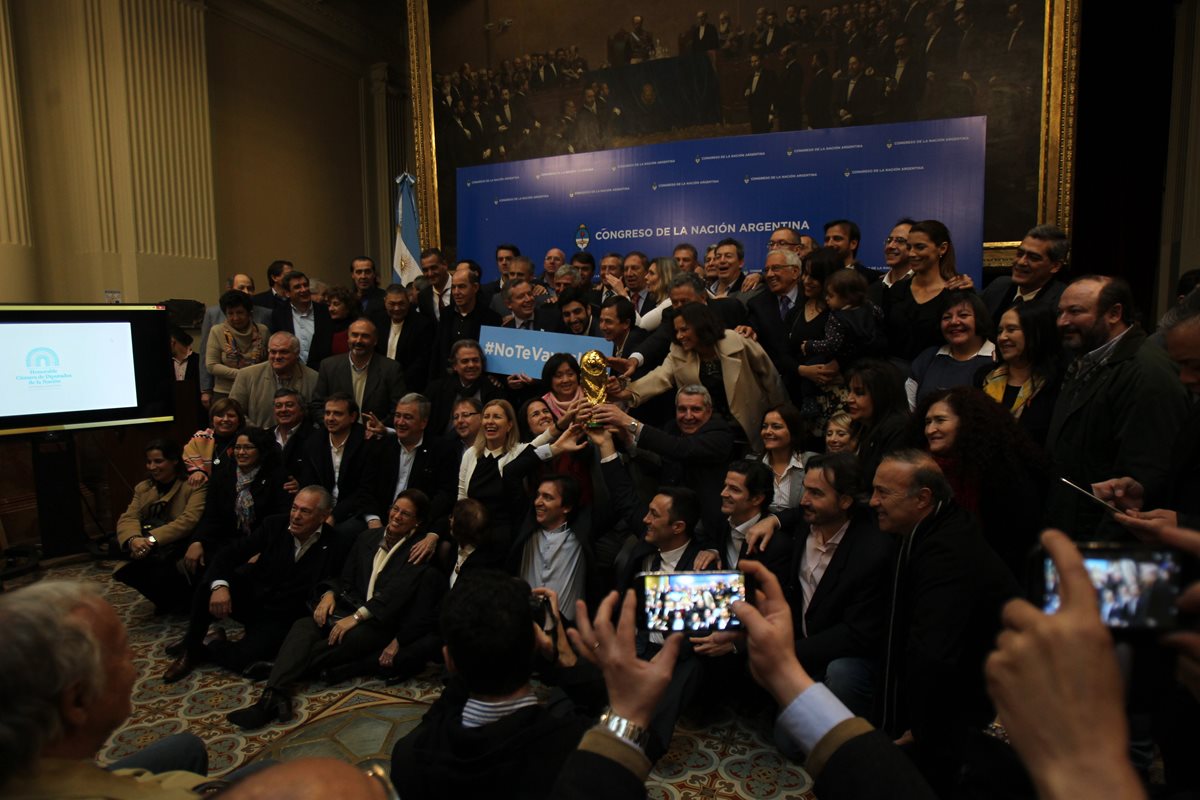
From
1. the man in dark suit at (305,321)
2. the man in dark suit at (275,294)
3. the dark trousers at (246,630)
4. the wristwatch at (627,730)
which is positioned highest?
the man in dark suit at (275,294)

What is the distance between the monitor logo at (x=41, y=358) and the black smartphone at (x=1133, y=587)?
5.03 metres

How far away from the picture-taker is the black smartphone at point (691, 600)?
1589 mm

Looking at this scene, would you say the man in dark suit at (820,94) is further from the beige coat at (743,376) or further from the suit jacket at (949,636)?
the suit jacket at (949,636)

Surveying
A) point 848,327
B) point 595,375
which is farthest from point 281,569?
point 848,327

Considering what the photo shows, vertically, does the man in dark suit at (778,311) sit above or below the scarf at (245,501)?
above

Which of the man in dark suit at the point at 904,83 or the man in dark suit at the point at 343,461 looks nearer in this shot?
the man in dark suit at the point at 343,461

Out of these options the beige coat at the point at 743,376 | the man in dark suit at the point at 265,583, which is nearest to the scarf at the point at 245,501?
the man in dark suit at the point at 265,583

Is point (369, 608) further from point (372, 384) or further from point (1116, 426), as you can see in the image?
point (1116, 426)

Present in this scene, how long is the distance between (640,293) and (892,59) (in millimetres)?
3606

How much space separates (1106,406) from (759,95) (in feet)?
19.8

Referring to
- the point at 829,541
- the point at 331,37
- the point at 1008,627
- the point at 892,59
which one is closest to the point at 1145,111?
the point at 892,59

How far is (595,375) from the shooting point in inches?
166

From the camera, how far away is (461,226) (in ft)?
32.5

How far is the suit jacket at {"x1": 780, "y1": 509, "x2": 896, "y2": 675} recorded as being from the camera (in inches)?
111
